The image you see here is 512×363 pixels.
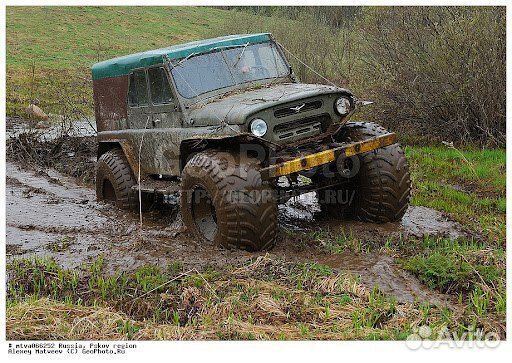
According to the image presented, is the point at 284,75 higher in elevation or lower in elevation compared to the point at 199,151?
higher

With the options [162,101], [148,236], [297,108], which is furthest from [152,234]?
[297,108]

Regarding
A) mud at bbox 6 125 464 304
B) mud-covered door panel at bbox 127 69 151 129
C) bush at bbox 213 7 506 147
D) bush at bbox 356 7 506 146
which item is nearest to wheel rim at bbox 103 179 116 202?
mud at bbox 6 125 464 304

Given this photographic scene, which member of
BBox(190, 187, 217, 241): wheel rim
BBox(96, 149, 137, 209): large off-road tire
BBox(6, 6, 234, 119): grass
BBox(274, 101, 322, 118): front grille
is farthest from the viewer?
BBox(6, 6, 234, 119): grass

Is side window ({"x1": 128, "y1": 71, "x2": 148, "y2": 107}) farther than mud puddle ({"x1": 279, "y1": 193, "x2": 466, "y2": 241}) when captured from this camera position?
Yes

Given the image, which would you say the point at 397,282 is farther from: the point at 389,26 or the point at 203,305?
the point at 389,26

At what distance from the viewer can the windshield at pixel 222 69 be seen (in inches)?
305

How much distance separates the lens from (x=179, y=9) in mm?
36031

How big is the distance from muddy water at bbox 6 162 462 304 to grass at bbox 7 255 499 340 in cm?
36

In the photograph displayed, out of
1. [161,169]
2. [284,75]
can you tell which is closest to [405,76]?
[284,75]

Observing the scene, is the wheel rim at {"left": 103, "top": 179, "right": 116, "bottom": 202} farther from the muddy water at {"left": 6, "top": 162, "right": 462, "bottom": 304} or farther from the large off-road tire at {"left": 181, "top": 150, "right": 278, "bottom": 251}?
the large off-road tire at {"left": 181, "top": 150, "right": 278, "bottom": 251}

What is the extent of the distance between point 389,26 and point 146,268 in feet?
33.9

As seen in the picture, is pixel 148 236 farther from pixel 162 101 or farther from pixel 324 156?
pixel 324 156

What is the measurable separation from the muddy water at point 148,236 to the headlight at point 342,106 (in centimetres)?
136

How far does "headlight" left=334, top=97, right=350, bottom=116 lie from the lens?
291 inches
